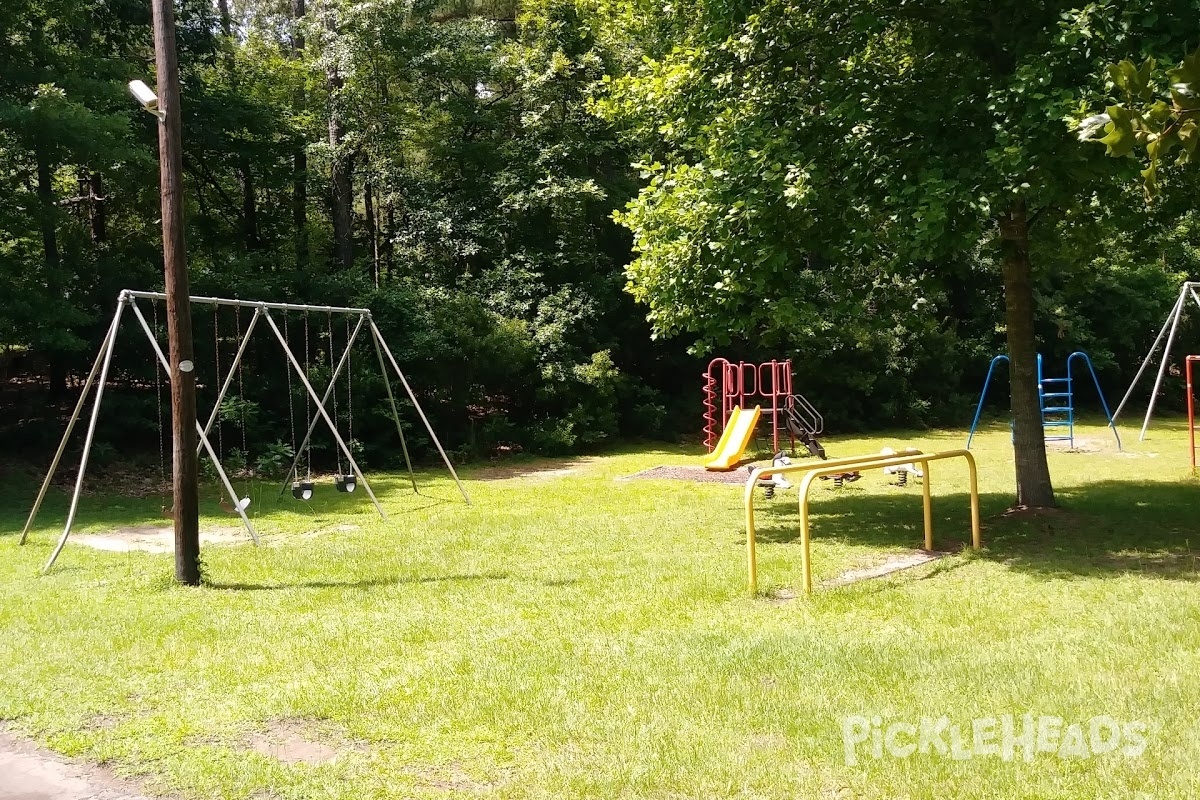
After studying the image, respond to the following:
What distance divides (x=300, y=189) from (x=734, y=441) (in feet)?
46.0

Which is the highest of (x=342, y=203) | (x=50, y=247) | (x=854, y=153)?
(x=342, y=203)

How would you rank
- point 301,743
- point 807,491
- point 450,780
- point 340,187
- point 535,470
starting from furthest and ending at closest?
point 340,187 → point 535,470 → point 807,491 → point 301,743 → point 450,780

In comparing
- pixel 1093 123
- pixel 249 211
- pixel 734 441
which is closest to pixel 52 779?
pixel 1093 123

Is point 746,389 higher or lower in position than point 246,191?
lower

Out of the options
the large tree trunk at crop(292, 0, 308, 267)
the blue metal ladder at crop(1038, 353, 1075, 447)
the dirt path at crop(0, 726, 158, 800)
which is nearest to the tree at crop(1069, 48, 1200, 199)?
the dirt path at crop(0, 726, 158, 800)

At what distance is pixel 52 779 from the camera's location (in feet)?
12.3

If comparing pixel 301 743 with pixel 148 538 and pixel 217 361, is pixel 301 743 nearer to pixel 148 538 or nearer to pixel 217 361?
pixel 148 538

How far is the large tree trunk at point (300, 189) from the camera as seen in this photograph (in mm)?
21109

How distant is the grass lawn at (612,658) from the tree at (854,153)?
7.97 ft

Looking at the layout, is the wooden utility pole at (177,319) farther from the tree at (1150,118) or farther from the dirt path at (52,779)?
the tree at (1150,118)

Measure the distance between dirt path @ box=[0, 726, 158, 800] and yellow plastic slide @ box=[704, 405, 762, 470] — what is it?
9403 millimetres

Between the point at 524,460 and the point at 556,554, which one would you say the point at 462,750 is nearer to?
the point at 556,554

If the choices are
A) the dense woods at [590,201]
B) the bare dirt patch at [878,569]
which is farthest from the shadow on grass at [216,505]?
the bare dirt patch at [878,569]

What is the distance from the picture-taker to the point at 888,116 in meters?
8.47
